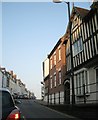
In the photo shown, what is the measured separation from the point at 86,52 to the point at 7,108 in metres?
16.1

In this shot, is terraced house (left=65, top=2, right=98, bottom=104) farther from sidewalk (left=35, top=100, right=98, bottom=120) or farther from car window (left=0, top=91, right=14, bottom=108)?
car window (left=0, top=91, right=14, bottom=108)

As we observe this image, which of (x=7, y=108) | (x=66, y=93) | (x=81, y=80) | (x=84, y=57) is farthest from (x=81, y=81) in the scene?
(x=7, y=108)

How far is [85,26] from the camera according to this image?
2259cm

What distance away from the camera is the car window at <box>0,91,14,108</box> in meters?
6.95

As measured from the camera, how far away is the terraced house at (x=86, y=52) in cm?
2017

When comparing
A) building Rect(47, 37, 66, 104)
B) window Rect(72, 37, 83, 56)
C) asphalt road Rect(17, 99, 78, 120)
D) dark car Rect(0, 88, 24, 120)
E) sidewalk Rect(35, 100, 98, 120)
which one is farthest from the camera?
building Rect(47, 37, 66, 104)

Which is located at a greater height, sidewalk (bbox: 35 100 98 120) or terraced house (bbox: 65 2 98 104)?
terraced house (bbox: 65 2 98 104)

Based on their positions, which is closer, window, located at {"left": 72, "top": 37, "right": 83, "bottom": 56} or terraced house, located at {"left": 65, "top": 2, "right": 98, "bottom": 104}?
terraced house, located at {"left": 65, "top": 2, "right": 98, "bottom": 104}

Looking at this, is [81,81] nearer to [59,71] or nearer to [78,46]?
[78,46]

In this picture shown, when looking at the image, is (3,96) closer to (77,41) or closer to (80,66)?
(80,66)

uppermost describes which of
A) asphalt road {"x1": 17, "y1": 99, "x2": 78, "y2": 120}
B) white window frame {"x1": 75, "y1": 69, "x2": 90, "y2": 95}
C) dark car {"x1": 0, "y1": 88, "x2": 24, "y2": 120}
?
white window frame {"x1": 75, "y1": 69, "x2": 90, "y2": 95}

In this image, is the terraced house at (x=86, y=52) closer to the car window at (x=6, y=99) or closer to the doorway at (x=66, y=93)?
the doorway at (x=66, y=93)

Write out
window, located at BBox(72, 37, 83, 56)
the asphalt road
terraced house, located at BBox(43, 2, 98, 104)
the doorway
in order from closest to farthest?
the asphalt road
terraced house, located at BBox(43, 2, 98, 104)
window, located at BBox(72, 37, 83, 56)
the doorway

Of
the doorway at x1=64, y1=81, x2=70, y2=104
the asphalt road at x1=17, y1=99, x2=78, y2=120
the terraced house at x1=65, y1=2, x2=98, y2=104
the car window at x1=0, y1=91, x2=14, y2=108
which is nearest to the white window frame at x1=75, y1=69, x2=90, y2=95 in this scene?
the terraced house at x1=65, y1=2, x2=98, y2=104
